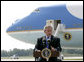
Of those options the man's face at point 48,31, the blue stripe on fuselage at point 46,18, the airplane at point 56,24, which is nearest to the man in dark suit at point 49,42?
the man's face at point 48,31

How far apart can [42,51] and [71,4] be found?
16.5 meters

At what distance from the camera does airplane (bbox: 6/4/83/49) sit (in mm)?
22172

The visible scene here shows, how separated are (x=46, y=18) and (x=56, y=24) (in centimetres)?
110

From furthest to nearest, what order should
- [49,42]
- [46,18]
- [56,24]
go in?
1. [56,24]
2. [46,18]
3. [49,42]

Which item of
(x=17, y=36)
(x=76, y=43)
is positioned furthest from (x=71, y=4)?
(x=17, y=36)

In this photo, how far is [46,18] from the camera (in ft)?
74.3

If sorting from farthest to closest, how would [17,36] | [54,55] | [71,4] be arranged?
1. [17,36]
2. [71,4]
3. [54,55]

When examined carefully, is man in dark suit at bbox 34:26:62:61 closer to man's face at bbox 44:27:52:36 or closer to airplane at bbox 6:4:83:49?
man's face at bbox 44:27:52:36

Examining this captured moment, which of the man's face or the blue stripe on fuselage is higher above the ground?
the man's face

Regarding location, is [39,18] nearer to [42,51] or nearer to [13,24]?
[13,24]

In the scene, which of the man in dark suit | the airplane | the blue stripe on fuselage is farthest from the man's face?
the blue stripe on fuselage

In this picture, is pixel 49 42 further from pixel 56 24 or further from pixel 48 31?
pixel 56 24

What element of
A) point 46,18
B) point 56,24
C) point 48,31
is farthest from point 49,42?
point 56,24

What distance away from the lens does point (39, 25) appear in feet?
75.2
